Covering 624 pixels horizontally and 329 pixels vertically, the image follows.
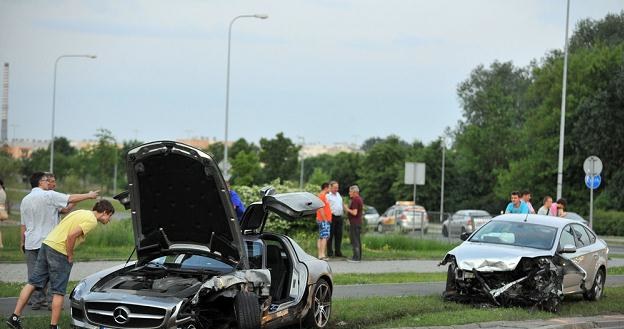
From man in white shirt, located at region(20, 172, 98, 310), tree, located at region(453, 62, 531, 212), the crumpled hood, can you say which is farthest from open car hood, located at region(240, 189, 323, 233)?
tree, located at region(453, 62, 531, 212)

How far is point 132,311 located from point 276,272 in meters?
2.50

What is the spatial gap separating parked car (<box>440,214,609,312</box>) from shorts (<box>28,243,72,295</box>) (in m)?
6.38

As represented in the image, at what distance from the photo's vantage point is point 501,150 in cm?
8231

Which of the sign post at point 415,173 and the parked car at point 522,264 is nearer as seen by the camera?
the parked car at point 522,264

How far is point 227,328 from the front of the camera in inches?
381

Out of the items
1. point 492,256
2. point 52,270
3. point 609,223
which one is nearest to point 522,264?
point 492,256

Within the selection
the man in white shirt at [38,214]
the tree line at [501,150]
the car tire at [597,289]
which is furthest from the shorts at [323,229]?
the tree line at [501,150]

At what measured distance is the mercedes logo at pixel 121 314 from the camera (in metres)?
8.98

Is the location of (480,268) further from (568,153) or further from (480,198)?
(480,198)

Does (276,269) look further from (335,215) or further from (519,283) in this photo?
(335,215)

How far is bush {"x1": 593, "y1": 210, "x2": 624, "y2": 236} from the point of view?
50.8 meters

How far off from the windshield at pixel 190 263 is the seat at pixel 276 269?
93 cm

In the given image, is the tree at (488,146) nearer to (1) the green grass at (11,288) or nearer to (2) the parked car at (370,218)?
(2) the parked car at (370,218)

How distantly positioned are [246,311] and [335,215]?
13195mm
